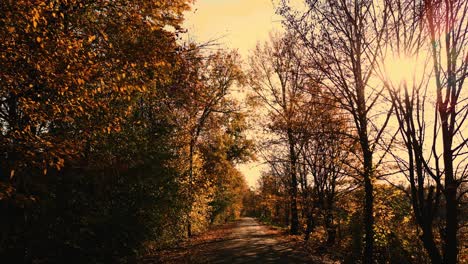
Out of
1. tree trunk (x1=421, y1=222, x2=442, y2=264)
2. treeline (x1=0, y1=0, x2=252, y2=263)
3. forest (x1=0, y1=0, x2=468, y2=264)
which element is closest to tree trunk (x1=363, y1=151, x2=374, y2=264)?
forest (x1=0, y1=0, x2=468, y2=264)

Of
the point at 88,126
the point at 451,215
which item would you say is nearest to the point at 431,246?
the point at 451,215

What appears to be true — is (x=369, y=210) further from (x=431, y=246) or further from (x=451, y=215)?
(x=451, y=215)

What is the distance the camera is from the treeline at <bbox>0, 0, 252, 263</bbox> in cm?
572

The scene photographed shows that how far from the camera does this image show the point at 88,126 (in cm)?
715

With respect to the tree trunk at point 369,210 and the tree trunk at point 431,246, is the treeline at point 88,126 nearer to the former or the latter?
the tree trunk at point 369,210

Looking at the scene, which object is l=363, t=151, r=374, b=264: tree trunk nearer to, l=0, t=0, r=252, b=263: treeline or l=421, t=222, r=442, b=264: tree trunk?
l=421, t=222, r=442, b=264: tree trunk

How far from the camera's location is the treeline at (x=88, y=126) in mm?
5719

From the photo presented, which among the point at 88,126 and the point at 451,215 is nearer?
the point at 451,215

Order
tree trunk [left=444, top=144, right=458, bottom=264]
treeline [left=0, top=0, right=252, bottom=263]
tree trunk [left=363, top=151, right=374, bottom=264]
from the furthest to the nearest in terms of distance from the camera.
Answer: tree trunk [left=363, top=151, right=374, bottom=264], tree trunk [left=444, top=144, right=458, bottom=264], treeline [left=0, top=0, right=252, bottom=263]

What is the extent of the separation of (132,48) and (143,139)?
5397mm

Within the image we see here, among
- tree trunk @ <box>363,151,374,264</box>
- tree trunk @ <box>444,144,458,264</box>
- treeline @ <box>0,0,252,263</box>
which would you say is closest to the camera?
treeline @ <box>0,0,252,263</box>

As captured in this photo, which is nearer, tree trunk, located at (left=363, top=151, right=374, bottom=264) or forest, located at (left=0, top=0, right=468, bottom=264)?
forest, located at (left=0, top=0, right=468, bottom=264)

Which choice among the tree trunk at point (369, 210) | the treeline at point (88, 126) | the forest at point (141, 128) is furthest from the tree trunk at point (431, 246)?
the treeline at point (88, 126)

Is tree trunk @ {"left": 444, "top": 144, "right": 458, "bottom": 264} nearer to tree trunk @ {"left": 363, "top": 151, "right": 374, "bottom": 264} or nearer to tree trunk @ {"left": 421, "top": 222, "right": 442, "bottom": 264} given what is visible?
tree trunk @ {"left": 421, "top": 222, "right": 442, "bottom": 264}
